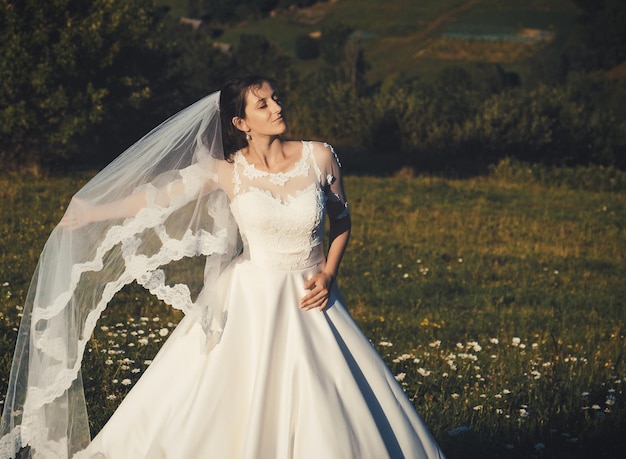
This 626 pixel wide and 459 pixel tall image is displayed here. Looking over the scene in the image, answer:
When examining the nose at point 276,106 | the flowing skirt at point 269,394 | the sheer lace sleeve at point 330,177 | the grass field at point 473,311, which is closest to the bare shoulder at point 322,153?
the sheer lace sleeve at point 330,177

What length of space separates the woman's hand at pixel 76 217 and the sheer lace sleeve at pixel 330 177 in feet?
4.58

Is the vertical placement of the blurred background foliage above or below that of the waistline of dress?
below

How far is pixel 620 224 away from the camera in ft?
60.5

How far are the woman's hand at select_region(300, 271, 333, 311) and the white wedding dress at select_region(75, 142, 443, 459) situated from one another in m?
0.04

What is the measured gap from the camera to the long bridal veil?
210 inches

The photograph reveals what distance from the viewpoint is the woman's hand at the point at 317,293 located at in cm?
523

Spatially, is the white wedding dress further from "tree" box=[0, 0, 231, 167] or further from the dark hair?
"tree" box=[0, 0, 231, 167]

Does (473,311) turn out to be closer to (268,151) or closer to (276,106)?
(268,151)

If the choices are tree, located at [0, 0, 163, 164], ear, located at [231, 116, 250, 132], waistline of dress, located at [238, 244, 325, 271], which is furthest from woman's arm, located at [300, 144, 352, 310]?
tree, located at [0, 0, 163, 164]

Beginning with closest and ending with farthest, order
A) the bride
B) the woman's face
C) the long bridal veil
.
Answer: the bride, the long bridal veil, the woman's face

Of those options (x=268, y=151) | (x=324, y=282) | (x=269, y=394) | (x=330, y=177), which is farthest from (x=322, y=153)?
(x=269, y=394)

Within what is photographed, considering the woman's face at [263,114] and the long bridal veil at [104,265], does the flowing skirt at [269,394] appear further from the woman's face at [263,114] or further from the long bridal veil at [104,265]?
the woman's face at [263,114]

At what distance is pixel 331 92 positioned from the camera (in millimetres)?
44188

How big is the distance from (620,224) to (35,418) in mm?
15162
